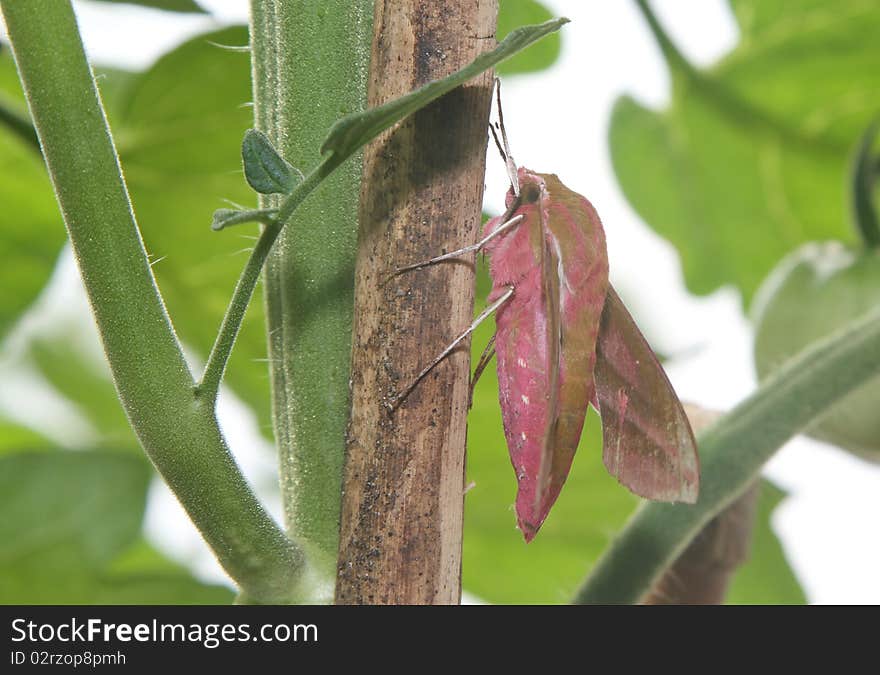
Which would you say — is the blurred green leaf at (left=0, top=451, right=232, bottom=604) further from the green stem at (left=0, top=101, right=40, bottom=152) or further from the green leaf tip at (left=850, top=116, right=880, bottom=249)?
the green leaf tip at (left=850, top=116, right=880, bottom=249)

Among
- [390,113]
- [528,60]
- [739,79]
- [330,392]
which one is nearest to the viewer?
[390,113]

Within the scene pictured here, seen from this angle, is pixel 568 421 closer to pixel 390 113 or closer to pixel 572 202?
pixel 572 202

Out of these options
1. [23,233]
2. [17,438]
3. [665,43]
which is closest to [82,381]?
[17,438]

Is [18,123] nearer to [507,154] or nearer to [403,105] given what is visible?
[507,154]

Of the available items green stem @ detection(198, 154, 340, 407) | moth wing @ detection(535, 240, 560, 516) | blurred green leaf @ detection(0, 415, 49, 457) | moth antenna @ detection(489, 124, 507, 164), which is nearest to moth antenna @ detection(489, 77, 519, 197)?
moth antenna @ detection(489, 124, 507, 164)

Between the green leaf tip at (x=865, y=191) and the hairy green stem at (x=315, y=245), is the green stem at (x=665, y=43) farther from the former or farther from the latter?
the hairy green stem at (x=315, y=245)
